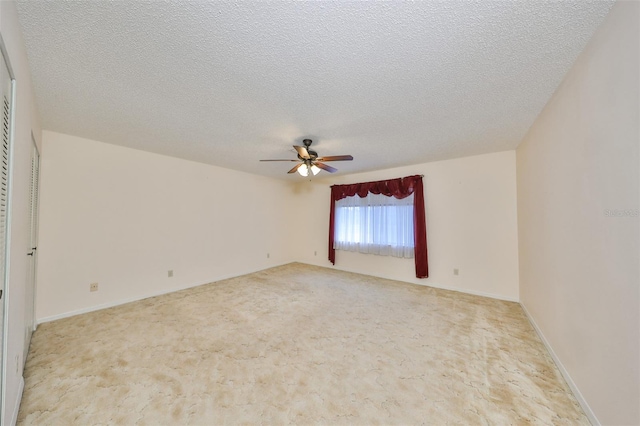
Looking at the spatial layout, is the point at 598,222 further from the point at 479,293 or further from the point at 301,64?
the point at 479,293

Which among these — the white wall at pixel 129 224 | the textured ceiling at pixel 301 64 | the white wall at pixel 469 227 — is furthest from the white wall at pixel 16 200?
the white wall at pixel 469 227

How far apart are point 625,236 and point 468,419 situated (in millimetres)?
1342

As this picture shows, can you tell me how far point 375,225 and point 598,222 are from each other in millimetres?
3286

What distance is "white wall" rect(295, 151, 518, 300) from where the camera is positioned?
328 centimetres

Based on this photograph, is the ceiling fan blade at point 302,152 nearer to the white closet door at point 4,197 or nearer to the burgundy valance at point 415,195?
the white closet door at point 4,197

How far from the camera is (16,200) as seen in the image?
131cm

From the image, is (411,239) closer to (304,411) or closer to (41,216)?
(304,411)

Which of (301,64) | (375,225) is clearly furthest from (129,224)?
(375,225)

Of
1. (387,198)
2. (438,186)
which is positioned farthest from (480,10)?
(387,198)

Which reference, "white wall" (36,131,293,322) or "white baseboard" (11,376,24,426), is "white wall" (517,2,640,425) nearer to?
"white baseboard" (11,376,24,426)

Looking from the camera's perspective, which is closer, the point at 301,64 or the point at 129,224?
the point at 301,64

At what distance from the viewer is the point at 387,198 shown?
Result: 441cm

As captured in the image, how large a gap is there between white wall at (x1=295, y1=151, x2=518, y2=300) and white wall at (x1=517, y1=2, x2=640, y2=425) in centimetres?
135

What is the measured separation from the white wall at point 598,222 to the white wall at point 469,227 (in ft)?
4.43
